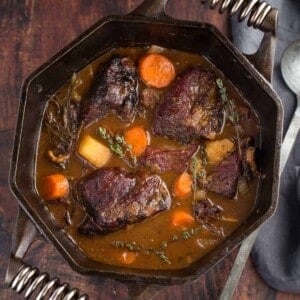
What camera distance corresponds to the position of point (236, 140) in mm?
2971

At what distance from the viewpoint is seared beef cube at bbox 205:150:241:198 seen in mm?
2896

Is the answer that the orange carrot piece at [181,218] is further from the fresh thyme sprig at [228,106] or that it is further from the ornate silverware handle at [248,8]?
the ornate silverware handle at [248,8]

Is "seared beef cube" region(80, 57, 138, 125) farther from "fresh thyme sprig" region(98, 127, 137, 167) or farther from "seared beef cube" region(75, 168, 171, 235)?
"seared beef cube" region(75, 168, 171, 235)

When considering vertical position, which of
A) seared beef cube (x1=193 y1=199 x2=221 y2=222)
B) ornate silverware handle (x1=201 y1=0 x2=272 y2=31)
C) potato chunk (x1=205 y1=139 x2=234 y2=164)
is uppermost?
ornate silverware handle (x1=201 y1=0 x2=272 y2=31)

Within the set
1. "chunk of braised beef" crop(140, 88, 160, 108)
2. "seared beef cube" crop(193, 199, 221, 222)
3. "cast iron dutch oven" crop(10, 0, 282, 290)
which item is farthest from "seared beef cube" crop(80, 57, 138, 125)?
"seared beef cube" crop(193, 199, 221, 222)

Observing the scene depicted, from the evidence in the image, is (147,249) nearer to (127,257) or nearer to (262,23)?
(127,257)

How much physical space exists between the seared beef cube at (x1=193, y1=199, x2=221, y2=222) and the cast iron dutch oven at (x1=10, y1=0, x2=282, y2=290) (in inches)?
4.7

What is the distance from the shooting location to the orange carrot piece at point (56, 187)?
2941 millimetres

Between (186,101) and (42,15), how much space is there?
91 centimetres

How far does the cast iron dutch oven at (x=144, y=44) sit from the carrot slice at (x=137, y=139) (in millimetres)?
397

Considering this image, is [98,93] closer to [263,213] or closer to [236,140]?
[236,140]

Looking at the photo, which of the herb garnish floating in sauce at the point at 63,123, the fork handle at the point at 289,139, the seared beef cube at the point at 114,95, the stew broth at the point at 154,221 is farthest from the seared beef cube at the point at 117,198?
the fork handle at the point at 289,139

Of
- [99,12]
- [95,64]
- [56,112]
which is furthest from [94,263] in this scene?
[99,12]

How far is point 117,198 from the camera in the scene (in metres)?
2.97
